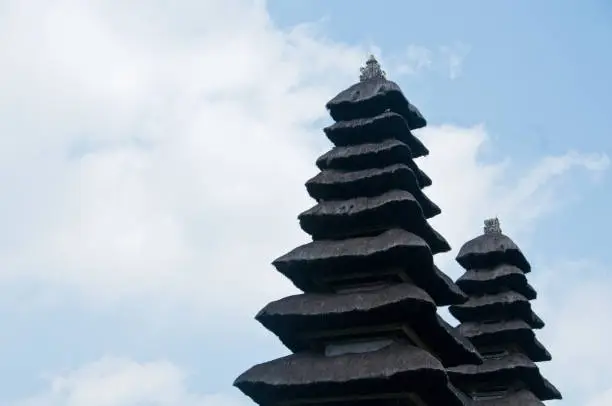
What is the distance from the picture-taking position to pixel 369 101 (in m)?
Result: 26.8

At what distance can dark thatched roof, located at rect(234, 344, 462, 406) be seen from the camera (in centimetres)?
2108

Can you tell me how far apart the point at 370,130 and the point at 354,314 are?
236 inches

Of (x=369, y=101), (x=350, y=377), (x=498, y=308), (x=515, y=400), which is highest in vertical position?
(x=369, y=101)

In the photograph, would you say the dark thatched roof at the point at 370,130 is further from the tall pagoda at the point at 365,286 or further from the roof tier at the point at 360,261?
the roof tier at the point at 360,261

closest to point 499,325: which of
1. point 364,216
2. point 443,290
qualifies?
point 443,290

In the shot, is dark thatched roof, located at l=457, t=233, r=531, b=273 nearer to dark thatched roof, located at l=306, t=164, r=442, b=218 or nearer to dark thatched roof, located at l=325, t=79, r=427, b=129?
dark thatched roof, located at l=325, t=79, r=427, b=129

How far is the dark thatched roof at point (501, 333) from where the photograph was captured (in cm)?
3547

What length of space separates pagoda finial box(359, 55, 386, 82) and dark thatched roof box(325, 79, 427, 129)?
0.38m

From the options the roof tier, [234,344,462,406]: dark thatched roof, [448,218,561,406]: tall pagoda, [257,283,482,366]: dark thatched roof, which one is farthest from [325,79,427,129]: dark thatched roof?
[448,218,561,406]: tall pagoda

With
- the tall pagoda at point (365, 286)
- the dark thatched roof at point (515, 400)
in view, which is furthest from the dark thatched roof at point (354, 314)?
the dark thatched roof at point (515, 400)

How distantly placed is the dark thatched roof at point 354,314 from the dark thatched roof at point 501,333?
1143 centimetres

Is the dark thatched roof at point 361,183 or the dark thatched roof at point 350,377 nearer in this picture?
the dark thatched roof at point 350,377

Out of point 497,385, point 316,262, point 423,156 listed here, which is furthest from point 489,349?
point 316,262

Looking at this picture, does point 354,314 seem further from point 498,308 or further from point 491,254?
point 491,254
